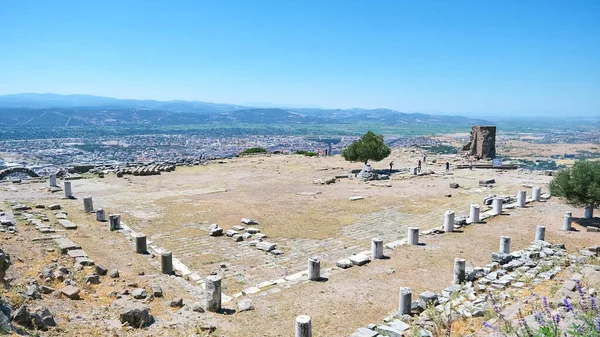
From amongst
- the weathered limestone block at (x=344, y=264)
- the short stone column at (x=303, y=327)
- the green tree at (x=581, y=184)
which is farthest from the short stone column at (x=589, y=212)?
the short stone column at (x=303, y=327)

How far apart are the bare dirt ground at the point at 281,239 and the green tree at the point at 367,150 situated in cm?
394

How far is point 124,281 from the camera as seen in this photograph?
11.7 m

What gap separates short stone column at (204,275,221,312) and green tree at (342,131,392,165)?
28663 millimetres

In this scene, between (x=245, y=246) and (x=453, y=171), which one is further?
(x=453, y=171)

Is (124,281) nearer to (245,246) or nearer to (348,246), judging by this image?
(245,246)

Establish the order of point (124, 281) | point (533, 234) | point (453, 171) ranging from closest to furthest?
point (124, 281) → point (533, 234) → point (453, 171)

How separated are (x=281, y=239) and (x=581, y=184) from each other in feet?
44.6

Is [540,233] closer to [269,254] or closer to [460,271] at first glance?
[460,271]

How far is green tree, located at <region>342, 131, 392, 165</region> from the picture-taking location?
122 ft

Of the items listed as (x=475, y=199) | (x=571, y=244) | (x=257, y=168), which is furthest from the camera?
(x=257, y=168)

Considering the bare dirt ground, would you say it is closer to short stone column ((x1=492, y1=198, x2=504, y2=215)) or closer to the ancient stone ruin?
short stone column ((x1=492, y1=198, x2=504, y2=215))

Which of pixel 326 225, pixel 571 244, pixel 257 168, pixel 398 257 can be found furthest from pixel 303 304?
pixel 257 168

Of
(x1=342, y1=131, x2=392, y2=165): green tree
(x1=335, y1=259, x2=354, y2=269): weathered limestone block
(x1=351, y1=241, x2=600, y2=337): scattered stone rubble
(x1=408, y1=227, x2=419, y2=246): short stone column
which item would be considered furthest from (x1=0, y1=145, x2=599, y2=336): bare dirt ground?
(x1=342, y1=131, x2=392, y2=165): green tree

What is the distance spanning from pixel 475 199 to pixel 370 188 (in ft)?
24.2
